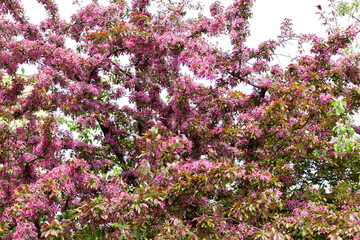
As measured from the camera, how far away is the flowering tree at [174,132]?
6043mm

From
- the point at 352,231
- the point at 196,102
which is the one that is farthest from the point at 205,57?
the point at 352,231

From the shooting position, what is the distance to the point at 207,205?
6.87m

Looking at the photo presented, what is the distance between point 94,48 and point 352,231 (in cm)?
665

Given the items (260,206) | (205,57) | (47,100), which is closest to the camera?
(260,206)

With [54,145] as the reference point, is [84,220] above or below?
below

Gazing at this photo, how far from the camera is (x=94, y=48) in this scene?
9148 millimetres

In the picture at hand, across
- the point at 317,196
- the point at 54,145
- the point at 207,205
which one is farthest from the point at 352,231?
the point at 54,145

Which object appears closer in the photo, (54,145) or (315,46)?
(54,145)

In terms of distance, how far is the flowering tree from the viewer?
19.8 feet

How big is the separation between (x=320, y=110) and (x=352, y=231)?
2751 millimetres

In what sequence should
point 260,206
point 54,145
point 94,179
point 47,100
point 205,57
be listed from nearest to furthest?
point 260,206 < point 94,179 < point 54,145 < point 47,100 < point 205,57

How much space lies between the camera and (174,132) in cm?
852

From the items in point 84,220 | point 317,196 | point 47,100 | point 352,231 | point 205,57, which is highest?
point 205,57

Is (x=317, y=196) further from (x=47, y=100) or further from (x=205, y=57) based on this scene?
(x=47, y=100)
